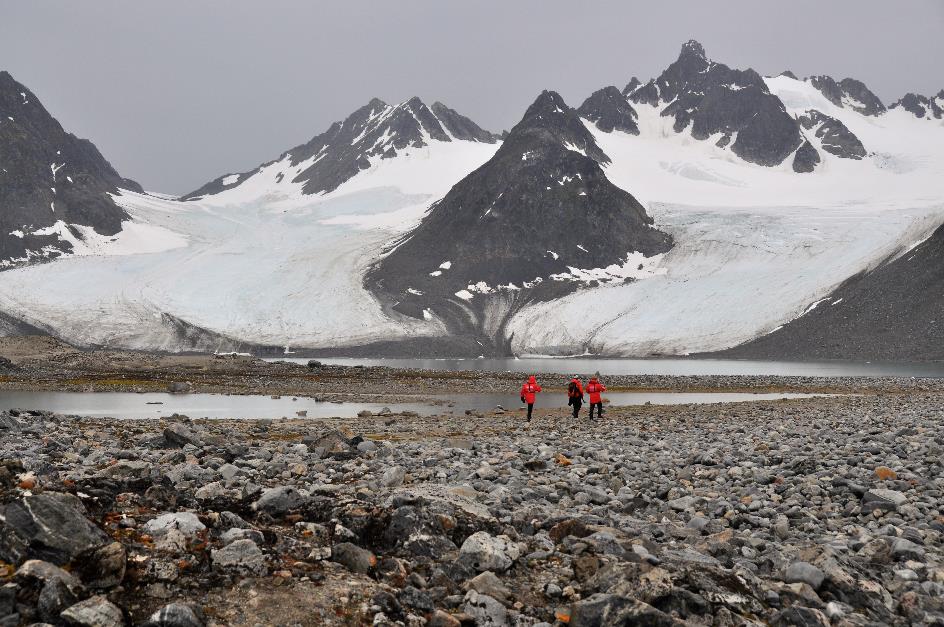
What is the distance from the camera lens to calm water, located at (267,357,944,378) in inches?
2982

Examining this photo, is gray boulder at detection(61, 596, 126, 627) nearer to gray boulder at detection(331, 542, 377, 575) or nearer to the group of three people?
gray boulder at detection(331, 542, 377, 575)

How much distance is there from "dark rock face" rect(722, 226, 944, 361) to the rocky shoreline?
328 feet

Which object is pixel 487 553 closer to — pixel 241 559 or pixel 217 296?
pixel 241 559

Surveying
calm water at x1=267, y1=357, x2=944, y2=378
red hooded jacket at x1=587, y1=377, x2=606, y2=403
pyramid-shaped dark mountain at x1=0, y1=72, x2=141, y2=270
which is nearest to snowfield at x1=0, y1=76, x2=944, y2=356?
calm water at x1=267, y1=357, x2=944, y2=378

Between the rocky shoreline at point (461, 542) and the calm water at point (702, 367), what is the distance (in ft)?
216

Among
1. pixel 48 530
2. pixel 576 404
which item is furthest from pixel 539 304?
pixel 48 530

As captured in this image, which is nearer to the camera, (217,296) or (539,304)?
(217,296)

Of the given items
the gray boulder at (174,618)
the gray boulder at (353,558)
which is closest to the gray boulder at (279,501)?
the gray boulder at (353,558)

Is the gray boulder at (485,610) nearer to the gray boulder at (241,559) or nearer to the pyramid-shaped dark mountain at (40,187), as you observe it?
the gray boulder at (241,559)

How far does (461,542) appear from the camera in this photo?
23.6 feet

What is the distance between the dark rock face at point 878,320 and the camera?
98812 millimetres

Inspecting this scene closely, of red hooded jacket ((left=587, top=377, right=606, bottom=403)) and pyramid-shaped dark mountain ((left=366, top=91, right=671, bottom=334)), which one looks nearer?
red hooded jacket ((left=587, top=377, right=606, bottom=403))

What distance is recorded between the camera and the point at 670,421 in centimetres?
2650

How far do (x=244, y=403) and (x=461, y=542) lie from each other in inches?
1440
